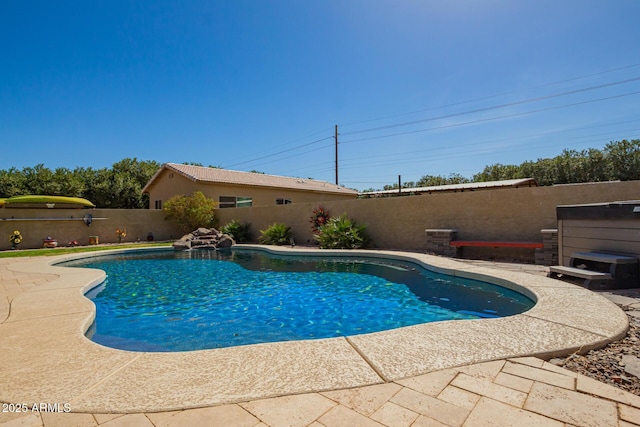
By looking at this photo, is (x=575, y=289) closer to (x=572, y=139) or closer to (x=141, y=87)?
(x=141, y=87)

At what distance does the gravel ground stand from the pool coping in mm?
72

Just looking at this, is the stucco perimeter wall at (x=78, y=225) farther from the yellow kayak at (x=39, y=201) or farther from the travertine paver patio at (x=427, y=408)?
the travertine paver patio at (x=427, y=408)

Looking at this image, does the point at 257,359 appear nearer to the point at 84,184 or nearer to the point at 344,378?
the point at 344,378

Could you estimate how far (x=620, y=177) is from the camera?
27.3 m

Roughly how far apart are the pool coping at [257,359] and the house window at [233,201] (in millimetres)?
15164

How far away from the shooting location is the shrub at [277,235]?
45.7 ft

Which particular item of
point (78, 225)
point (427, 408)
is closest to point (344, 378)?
point (427, 408)

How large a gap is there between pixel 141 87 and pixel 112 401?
1530cm

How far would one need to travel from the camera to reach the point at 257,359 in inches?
98.7

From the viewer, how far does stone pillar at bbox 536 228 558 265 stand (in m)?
7.18

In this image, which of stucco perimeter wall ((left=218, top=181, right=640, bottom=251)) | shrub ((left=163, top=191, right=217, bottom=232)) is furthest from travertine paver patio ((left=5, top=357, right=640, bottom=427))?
shrub ((left=163, top=191, right=217, bottom=232))

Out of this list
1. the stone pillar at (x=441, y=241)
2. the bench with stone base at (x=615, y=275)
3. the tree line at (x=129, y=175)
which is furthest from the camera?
the tree line at (x=129, y=175)

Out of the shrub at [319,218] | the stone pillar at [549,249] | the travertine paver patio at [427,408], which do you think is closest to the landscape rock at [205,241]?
the shrub at [319,218]

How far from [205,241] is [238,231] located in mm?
1822
